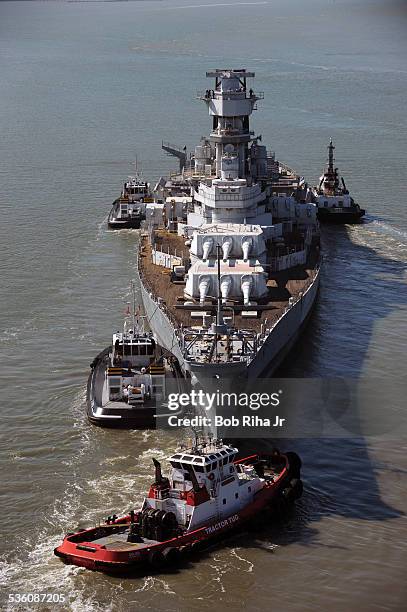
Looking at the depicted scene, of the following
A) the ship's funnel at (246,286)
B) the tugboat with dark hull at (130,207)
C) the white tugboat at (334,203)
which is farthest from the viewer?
the white tugboat at (334,203)

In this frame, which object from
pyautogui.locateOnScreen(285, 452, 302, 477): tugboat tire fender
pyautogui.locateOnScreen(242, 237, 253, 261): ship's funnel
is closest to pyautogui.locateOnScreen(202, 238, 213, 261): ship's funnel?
pyautogui.locateOnScreen(242, 237, 253, 261): ship's funnel

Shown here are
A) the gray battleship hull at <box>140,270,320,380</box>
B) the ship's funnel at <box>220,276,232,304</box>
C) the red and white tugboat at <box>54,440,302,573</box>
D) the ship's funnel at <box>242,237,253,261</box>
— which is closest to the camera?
the red and white tugboat at <box>54,440,302,573</box>

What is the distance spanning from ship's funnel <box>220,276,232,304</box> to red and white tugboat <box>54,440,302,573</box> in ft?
42.1

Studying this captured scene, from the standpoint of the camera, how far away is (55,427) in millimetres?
36938

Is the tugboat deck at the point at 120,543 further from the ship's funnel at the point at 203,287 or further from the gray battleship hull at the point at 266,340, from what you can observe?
the ship's funnel at the point at 203,287

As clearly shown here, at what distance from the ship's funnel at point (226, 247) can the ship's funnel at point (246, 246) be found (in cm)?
58

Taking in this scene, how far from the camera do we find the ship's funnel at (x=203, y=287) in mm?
43719

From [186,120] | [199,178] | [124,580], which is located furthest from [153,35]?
[124,580]

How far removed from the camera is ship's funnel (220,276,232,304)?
44062 millimetres

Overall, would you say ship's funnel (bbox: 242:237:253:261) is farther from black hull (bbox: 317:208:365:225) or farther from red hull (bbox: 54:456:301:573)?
black hull (bbox: 317:208:365:225)

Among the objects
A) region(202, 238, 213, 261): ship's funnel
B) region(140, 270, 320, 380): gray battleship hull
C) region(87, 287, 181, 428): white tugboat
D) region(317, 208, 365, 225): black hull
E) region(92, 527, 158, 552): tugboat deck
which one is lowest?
region(92, 527, 158, 552): tugboat deck

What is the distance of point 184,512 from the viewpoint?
29.7 m

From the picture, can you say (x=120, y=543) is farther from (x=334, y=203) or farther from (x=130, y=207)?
(x=334, y=203)

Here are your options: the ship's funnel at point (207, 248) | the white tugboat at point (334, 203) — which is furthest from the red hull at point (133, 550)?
the white tugboat at point (334, 203)
